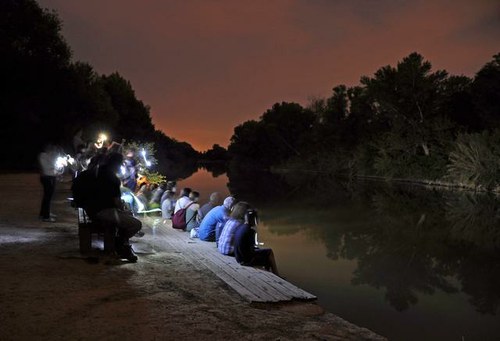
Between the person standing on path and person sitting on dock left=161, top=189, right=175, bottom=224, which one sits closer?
the person standing on path

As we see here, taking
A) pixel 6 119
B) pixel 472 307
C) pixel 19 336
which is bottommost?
pixel 472 307

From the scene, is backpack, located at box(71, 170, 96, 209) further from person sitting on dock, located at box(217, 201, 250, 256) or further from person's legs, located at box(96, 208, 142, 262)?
person sitting on dock, located at box(217, 201, 250, 256)

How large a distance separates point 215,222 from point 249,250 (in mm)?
2381

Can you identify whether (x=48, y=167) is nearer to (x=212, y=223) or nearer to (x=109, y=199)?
(x=212, y=223)

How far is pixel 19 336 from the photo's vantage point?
486cm

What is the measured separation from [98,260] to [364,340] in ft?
14.9

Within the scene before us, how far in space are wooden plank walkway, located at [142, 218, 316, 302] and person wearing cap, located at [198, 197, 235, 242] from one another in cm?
21

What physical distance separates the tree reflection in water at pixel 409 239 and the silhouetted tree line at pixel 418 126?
8.35m

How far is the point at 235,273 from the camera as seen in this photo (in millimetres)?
7980

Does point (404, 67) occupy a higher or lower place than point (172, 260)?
higher

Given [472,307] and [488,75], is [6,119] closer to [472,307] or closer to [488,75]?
[472,307]

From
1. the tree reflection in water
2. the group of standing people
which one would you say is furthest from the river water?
the group of standing people

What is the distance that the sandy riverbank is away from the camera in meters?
5.21

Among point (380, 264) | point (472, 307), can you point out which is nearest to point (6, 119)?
point (380, 264)
